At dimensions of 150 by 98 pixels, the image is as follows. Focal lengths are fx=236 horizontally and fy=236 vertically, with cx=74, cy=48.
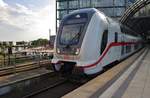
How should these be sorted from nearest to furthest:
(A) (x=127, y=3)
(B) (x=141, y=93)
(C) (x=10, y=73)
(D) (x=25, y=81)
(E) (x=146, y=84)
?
(B) (x=141, y=93) → (E) (x=146, y=84) → (D) (x=25, y=81) → (C) (x=10, y=73) → (A) (x=127, y=3)

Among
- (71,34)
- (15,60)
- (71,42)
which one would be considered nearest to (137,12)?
(15,60)

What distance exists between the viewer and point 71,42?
1162cm

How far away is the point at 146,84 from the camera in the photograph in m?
8.77

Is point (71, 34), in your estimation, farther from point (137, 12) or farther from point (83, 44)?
point (137, 12)

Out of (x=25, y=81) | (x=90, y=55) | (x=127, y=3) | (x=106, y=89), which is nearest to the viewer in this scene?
(x=106, y=89)

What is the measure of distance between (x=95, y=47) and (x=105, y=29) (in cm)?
158

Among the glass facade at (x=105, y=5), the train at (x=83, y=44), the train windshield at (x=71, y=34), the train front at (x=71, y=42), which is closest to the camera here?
the train at (x=83, y=44)

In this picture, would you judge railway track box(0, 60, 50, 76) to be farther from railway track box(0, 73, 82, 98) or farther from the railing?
railway track box(0, 73, 82, 98)

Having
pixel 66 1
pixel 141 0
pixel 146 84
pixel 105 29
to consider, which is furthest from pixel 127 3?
pixel 146 84

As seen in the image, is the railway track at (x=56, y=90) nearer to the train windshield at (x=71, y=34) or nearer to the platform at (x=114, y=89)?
the train windshield at (x=71, y=34)

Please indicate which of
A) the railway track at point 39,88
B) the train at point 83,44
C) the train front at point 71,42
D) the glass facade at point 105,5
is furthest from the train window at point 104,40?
the glass facade at point 105,5

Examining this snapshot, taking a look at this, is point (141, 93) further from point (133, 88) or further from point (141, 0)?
point (141, 0)

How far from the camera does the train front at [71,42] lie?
36.8 feet

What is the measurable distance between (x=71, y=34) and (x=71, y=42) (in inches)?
18.5
